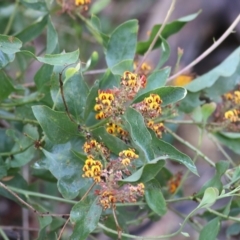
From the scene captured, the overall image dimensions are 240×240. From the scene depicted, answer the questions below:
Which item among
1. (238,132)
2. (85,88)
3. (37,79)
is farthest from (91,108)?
(238,132)

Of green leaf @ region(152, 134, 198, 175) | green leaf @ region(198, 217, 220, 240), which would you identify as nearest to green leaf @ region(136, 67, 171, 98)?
green leaf @ region(152, 134, 198, 175)

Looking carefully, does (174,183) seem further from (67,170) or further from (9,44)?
(9,44)

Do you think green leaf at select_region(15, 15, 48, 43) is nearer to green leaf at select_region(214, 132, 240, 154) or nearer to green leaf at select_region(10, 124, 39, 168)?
green leaf at select_region(10, 124, 39, 168)

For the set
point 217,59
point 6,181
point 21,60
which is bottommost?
point 217,59

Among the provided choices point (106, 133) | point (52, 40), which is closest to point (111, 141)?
point (106, 133)

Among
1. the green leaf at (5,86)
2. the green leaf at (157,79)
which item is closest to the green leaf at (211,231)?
the green leaf at (157,79)

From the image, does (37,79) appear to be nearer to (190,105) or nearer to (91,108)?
(91,108)

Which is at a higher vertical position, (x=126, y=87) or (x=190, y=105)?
(x=126, y=87)
